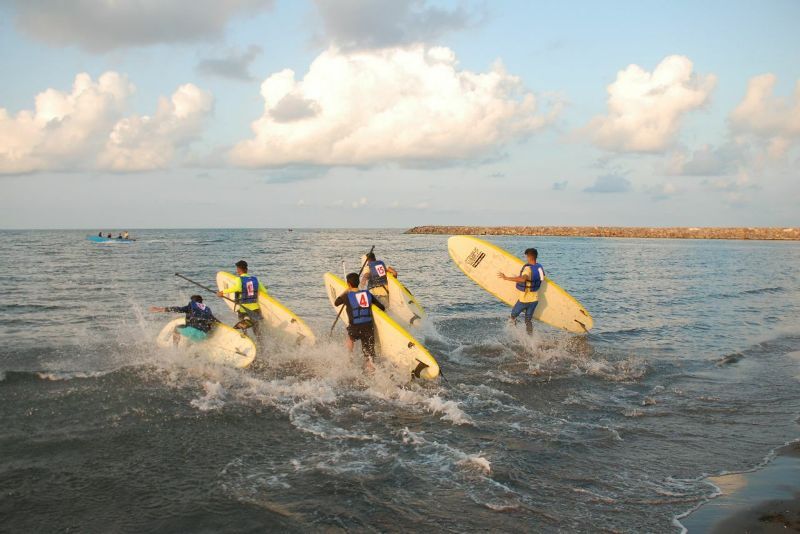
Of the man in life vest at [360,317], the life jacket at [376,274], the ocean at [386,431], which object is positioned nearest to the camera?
the ocean at [386,431]

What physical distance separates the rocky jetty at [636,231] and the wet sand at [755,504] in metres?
115

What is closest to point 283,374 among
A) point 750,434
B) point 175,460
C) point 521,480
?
point 175,460

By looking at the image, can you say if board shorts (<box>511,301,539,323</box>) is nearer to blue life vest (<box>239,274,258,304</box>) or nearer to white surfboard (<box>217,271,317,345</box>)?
white surfboard (<box>217,271,317,345</box>)

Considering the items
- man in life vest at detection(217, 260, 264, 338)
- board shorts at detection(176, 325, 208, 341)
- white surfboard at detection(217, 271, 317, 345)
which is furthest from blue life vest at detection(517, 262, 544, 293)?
board shorts at detection(176, 325, 208, 341)

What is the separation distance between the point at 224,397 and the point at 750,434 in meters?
7.62

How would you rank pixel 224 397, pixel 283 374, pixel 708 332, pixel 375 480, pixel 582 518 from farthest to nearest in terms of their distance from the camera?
pixel 708 332 → pixel 283 374 → pixel 224 397 → pixel 375 480 → pixel 582 518

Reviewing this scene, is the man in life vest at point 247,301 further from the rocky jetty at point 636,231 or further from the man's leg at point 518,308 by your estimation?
the rocky jetty at point 636,231

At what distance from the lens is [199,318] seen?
10508 millimetres

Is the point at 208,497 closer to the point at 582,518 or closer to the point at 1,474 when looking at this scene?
the point at 1,474

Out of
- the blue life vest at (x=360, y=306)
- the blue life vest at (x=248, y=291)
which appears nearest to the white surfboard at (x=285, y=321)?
the blue life vest at (x=248, y=291)

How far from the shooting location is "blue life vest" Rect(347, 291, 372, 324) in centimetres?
969

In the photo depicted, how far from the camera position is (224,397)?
27.6 ft

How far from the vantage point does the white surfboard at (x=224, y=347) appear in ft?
33.4

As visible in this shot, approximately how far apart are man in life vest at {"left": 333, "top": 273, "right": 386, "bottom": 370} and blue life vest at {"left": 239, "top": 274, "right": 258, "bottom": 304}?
2.79 meters
